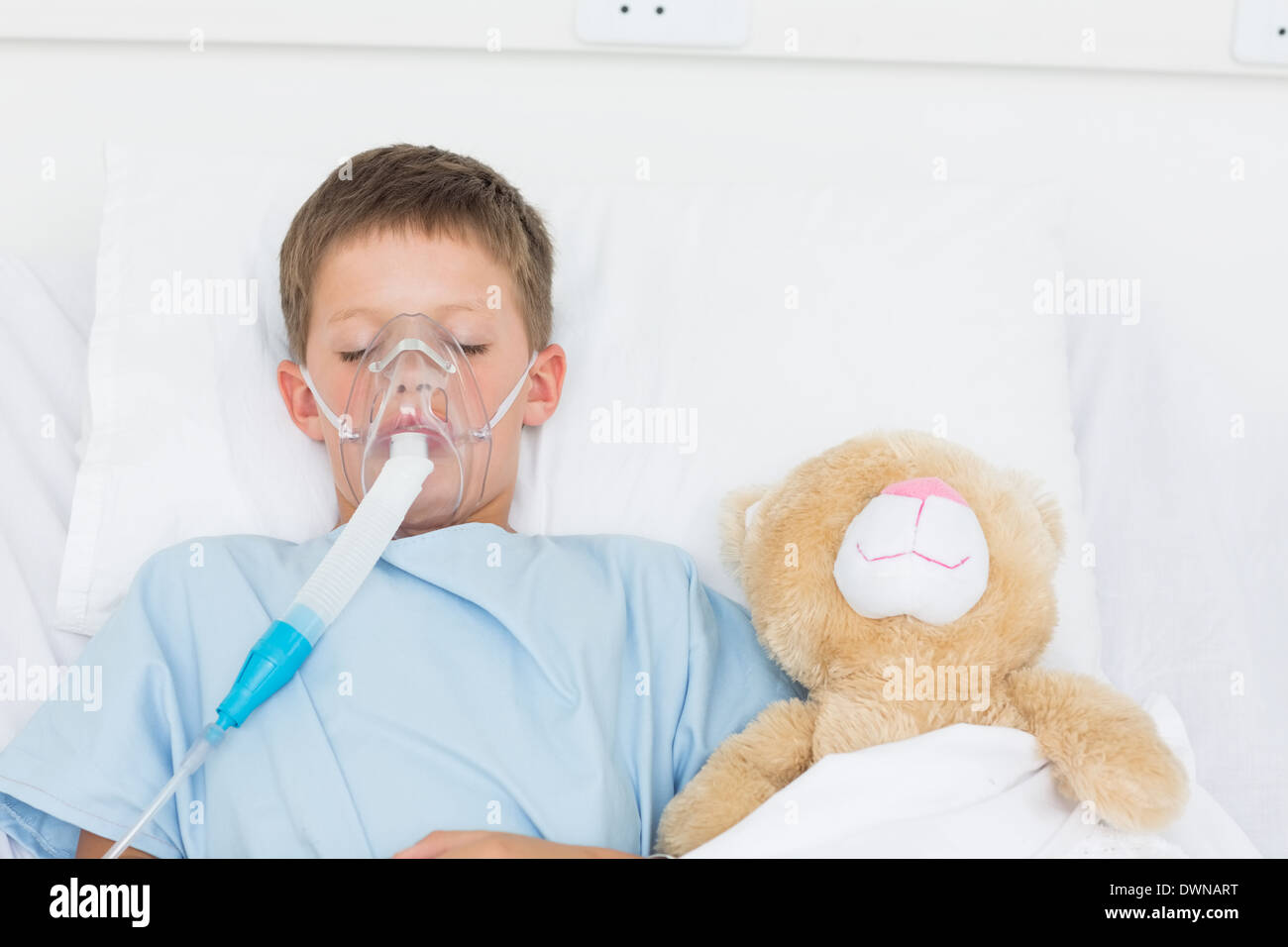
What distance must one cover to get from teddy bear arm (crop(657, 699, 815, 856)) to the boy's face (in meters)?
0.42

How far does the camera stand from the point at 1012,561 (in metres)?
0.93

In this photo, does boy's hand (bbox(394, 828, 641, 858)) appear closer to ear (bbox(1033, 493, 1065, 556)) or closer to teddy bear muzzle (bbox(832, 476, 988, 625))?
teddy bear muzzle (bbox(832, 476, 988, 625))

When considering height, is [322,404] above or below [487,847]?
above

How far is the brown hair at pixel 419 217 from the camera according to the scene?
4.11 ft

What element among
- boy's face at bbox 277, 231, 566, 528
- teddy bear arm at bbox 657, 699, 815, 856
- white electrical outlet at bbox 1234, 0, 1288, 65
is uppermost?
white electrical outlet at bbox 1234, 0, 1288, 65

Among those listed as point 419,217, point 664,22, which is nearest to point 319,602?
point 419,217

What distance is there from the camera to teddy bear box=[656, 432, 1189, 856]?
87 cm

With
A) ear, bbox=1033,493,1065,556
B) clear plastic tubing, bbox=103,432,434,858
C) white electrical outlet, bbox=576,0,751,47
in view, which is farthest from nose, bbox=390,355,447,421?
white electrical outlet, bbox=576,0,751,47

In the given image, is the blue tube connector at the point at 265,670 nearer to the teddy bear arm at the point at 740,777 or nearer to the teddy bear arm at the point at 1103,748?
the teddy bear arm at the point at 740,777

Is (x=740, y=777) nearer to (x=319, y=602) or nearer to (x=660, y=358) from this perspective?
(x=319, y=602)

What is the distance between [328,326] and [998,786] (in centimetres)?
79

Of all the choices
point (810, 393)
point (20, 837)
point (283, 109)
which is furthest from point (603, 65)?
point (20, 837)

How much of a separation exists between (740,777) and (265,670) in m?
0.41

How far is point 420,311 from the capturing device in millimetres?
1196
